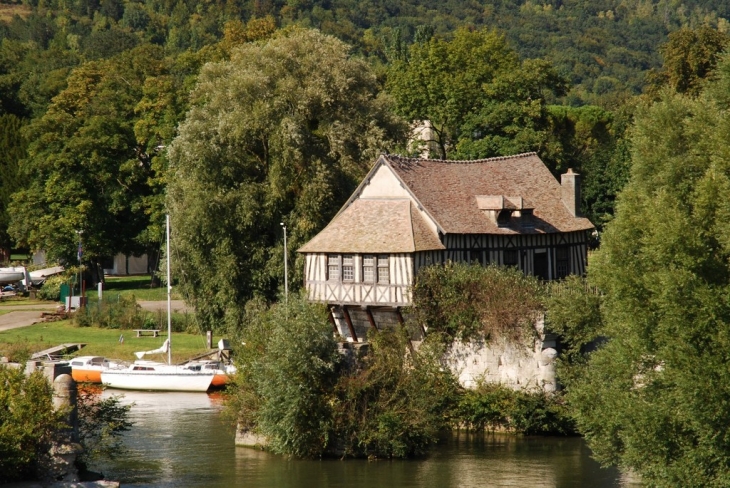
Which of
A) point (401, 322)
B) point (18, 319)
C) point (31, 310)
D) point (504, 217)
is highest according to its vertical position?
point (504, 217)

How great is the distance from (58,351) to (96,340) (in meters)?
2.77

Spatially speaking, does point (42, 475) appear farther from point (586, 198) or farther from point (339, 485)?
point (586, 198)

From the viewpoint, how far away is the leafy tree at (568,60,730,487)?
88.3 ft

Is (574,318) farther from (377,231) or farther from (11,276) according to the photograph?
(11,276)

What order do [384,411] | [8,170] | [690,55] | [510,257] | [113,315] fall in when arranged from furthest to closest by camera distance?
[8,170]
[690,55]
[113,315]
[510,257]
[384,411]

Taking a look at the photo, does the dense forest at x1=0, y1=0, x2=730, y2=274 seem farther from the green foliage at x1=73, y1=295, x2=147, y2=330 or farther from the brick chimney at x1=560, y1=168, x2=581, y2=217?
the brick chimney at x1=560, y1=168, x2=581, y2=217

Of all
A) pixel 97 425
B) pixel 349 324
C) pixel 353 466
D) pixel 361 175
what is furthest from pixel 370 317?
pixel 97 425

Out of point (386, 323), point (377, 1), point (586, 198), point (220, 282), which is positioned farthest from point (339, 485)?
point (377, 1)

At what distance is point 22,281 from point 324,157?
2656cm

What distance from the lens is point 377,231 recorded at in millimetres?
42875

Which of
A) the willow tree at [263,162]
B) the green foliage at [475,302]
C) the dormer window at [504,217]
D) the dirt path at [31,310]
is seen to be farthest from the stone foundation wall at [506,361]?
the dirt path at [31,310]

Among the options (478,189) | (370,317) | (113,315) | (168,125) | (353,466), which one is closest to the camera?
(353,466)

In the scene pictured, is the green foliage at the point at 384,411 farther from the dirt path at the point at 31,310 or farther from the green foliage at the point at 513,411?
the dirt path at the point at 31,310

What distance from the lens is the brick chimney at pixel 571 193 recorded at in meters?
47.3
